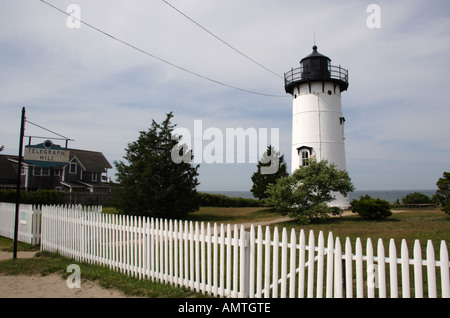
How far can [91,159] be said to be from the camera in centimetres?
3988

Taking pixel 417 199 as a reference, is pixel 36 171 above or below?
above

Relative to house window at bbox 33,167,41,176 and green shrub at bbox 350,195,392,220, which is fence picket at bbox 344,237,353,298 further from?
house window at bbox 33,167,41,176

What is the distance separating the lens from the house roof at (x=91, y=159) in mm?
38125

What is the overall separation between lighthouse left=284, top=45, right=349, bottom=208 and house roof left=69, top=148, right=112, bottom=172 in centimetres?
2700

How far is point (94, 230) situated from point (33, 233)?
13.7ft

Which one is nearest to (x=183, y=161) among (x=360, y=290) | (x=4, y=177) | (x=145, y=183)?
(x=145, y=183)

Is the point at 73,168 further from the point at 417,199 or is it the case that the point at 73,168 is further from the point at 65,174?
the point at 417,199

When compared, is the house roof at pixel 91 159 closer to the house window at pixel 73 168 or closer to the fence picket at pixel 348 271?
the house window at pixel 73 168

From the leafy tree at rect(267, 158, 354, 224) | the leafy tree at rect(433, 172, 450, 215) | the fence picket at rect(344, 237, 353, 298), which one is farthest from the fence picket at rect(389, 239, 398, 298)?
the leafy tree at rect(433, 172, 450, 215)

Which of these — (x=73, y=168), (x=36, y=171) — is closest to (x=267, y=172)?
(x=73, y=168)

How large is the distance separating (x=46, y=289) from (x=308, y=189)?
12.7 meters

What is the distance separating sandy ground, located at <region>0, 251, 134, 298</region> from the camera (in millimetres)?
5777
